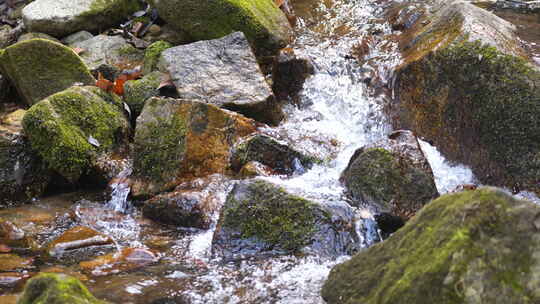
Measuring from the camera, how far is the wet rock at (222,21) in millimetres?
7830

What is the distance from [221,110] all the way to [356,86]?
7.52 ft

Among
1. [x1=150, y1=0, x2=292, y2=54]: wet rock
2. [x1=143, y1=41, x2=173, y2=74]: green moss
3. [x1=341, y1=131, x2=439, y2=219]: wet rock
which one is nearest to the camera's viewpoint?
[x1=341, y1=131, x2=439, y2=219]: wet rock

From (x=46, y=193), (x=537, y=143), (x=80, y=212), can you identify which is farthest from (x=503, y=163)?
(x=46, y=193)

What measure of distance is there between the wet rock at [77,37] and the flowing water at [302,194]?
11.9ft

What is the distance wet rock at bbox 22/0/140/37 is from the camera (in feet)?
29.7

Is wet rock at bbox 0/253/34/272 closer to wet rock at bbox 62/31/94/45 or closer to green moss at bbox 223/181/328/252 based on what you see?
green moss at bbox 223/181/328/252

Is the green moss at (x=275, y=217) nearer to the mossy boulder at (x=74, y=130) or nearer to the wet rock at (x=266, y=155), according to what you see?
the wet rock at (x=266, y=155)

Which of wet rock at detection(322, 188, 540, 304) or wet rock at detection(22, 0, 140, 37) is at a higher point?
wet rock at detection(322, 188, 540, 304)

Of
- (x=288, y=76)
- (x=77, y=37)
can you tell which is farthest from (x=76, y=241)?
(x=77, y=37)

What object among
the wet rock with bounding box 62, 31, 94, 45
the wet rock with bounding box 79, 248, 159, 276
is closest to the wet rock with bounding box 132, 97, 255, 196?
the wet rock with bounding box 79, 248, 159, 276

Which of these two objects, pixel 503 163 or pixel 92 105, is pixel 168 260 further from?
pixel 503 163

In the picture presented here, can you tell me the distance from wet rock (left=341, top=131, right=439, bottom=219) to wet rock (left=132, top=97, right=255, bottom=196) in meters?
1.53

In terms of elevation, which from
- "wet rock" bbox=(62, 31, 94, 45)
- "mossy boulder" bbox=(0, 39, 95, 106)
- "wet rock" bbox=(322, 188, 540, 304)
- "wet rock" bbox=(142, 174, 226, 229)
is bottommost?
"wet rock" bbox=(142, 174, 226, 229)

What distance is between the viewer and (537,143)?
4.91 meters
